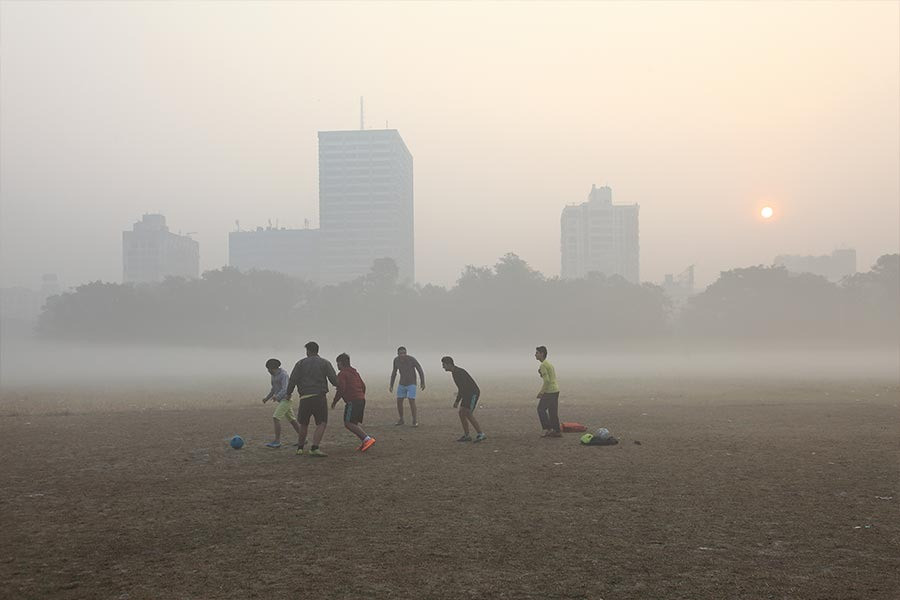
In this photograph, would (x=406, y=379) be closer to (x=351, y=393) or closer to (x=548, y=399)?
(x=548, y=399)

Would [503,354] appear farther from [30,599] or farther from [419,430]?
[30,599]

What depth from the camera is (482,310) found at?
5187 inches

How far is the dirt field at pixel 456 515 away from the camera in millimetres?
7941

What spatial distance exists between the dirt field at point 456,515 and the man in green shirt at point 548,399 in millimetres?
571

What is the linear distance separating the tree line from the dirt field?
105 metres

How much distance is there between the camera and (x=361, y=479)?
1353cm

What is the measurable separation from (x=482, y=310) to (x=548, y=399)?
112841 millimetres

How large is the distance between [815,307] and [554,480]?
119 meters

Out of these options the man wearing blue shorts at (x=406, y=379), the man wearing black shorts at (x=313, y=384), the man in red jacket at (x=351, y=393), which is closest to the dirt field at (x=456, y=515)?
the man in red jacket at (x=351, y=393)

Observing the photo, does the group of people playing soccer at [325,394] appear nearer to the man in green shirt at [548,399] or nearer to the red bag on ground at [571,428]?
the man in green shirt at [548,399]

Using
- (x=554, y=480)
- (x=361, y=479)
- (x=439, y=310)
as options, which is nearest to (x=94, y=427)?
(x=361, y=479)

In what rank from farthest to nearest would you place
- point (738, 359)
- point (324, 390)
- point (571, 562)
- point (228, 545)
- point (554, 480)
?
point (738, 359), point (324, 390), point (554, 480), point (228, 545), point (571, 562)

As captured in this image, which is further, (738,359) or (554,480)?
(738,359)

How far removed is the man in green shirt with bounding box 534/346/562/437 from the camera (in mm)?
18469
